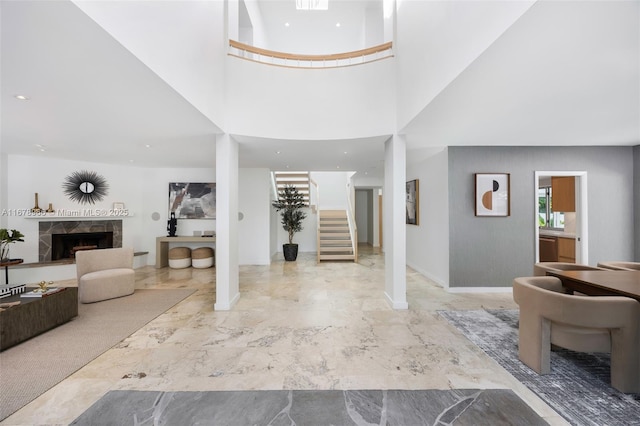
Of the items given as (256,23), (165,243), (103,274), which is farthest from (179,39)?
(165,243)

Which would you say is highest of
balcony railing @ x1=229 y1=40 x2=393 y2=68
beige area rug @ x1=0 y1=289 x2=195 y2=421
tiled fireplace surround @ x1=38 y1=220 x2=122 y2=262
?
balcony railing @ x1=229 y1=40 x2=393 y2=68

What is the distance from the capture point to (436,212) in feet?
18.1

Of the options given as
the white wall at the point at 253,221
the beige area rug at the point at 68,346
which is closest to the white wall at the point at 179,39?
the beige area rug at the point at 68,346

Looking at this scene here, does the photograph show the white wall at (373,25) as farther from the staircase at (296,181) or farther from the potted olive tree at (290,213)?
the potted olive tree at (290,213)

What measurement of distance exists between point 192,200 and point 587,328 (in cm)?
807

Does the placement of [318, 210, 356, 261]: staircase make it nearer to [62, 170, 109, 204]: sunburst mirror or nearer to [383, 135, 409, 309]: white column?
[383, 135, 409, 309]: white column

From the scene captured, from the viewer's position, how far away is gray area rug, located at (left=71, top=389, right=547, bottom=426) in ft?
6.30

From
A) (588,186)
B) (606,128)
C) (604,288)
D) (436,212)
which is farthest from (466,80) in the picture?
(588,186)

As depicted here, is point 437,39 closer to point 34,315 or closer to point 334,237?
point 34,315

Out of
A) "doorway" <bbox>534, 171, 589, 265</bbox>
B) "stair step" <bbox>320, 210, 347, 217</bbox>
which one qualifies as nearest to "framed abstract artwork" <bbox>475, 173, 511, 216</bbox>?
"doorway" <bbox>534, 171, 589, 265</bbox>

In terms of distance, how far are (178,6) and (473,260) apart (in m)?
5.77

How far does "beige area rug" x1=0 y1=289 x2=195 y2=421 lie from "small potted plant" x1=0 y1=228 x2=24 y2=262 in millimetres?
2233

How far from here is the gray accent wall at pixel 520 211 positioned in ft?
15.8

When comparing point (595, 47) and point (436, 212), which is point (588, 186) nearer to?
point (436, 212)
